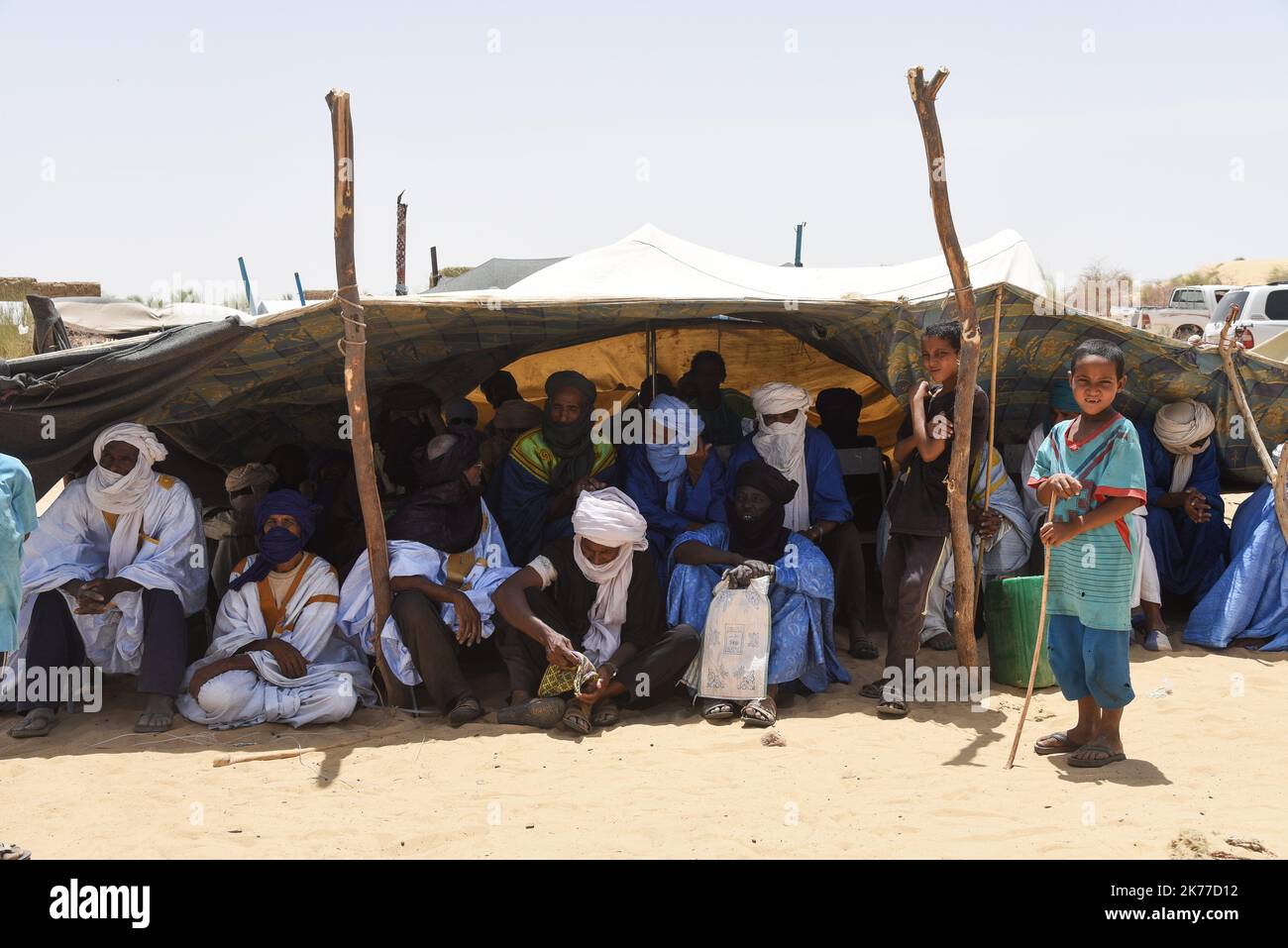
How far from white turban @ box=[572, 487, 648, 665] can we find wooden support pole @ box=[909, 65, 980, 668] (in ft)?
4.83

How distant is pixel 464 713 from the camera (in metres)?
5.56

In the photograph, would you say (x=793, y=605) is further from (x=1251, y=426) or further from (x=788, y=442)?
(x=1251, y=426)

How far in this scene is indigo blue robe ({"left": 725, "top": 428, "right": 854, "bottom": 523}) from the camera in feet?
21.6

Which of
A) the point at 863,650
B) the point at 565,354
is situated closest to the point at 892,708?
the point at 863,650

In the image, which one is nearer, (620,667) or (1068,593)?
(1068,593)

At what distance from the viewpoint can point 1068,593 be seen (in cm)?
466

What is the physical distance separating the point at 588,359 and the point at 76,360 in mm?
3604

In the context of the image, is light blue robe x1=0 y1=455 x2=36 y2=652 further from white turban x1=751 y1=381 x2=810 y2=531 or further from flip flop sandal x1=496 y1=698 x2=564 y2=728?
white turban x1=751 y1=381 x2=810 y2=531

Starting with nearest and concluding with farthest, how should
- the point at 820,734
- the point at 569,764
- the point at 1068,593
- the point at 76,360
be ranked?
the point at 1068,593
the point at 569,764
the point at 820,734
the point at 76,360

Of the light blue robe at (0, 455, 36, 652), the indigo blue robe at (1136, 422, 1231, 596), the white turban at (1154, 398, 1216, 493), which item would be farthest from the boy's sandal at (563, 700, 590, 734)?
the white turban at (1154, 398, 1216, 493)

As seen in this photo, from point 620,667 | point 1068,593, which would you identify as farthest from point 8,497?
point 1068,593

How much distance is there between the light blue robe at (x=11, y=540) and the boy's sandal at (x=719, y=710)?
2848 millimetres

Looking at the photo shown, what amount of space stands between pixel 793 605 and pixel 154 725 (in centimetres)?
300
